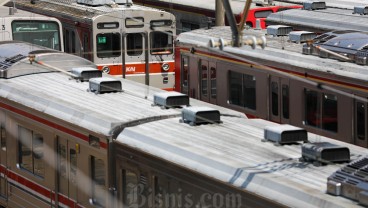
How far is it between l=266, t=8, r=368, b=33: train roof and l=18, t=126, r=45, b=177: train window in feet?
23.8

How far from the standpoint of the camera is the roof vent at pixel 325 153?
32.8 feet

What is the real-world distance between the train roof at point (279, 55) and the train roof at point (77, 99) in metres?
1.27

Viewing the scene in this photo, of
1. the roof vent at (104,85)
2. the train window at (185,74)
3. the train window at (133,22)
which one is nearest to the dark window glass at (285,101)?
the roof vent at (104,85)

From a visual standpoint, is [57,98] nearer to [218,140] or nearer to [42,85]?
[42,85]

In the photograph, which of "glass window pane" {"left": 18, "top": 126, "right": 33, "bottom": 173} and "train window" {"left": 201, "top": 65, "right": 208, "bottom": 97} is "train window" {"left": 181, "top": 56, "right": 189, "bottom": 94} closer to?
→ "train window" {"left": 201, "top": 65, "right": 208, "bottom": 97}

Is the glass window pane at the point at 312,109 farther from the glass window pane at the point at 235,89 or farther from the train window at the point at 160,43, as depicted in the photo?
the train window at the point at 160,43

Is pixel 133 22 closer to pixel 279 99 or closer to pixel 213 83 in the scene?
pixel 213 83

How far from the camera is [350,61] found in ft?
51.4

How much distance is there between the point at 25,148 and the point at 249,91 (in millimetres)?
4785

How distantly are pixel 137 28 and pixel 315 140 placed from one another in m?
13.5

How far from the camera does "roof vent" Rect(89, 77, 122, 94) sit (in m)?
14.4

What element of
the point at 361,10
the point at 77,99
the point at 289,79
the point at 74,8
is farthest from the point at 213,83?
the point at 74,8

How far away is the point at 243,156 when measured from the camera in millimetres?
10656

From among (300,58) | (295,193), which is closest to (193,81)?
(300,58)
